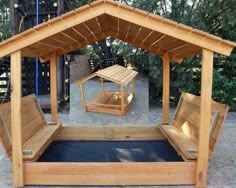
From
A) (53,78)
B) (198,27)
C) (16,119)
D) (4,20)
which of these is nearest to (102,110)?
(53,78)

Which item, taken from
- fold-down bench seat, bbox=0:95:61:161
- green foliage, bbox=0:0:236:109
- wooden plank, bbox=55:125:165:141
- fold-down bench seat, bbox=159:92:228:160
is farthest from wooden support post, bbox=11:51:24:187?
green foliage, bbox=0:0:236:109

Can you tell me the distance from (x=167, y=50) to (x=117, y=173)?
247 cm

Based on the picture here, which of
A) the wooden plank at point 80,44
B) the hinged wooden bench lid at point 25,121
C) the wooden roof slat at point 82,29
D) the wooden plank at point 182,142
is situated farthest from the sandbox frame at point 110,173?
the wooden plank at point 80,44

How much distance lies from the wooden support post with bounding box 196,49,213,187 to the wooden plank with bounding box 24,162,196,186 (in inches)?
4.5

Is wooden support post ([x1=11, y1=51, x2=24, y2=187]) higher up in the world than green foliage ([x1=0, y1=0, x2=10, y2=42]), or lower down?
lower down

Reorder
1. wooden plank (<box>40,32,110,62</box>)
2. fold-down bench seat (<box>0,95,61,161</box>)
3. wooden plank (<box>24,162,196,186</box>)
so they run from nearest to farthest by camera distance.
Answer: wooden plank (<box>24,162,196,186</box>) → fold-down bench seat (<box>0,95,61,161</box>) → wooden plank (<box>40,32,110,62</box>)

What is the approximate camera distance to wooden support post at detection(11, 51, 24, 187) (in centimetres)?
323

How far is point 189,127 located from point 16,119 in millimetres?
2449

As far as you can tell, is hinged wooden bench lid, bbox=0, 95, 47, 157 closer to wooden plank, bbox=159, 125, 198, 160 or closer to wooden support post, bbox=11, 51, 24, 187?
wooden support post, bbox=11, 51, 24, 187

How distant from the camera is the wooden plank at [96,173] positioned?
3.40 meters

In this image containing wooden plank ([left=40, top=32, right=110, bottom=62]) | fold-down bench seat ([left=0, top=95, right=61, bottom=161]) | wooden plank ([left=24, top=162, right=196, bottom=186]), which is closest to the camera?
wooden plank ([left=24, top=162, right=196, bottom=186])

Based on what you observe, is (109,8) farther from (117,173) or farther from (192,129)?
(192,129)

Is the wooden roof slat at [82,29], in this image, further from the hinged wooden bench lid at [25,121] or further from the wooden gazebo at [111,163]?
the hinged wooden bench lid at [25,121]

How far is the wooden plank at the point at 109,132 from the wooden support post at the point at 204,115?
1787 mm
